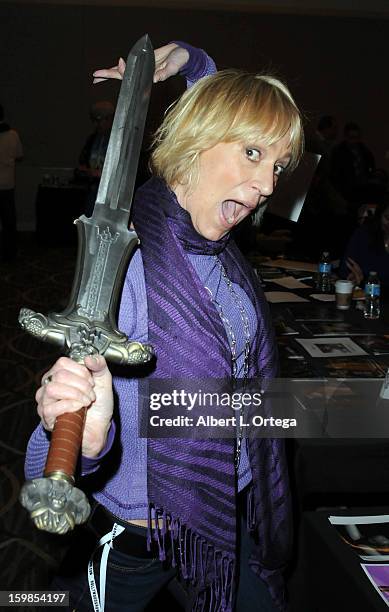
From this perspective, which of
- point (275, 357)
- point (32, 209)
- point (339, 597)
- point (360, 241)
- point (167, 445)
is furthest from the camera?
point (32, 209)

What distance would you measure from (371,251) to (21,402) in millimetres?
2160

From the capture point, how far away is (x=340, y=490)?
2193 mm

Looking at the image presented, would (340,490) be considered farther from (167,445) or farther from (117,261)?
(117,261)

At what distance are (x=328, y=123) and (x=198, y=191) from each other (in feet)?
23.9

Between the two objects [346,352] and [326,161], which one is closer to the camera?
[346,352]

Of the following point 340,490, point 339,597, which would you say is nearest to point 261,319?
point 339,597

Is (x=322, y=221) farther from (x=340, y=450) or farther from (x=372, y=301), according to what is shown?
(x=340, y=450)

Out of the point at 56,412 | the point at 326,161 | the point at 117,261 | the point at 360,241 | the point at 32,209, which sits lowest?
the point at 32,209

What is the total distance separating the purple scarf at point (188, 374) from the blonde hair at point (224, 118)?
0.09m

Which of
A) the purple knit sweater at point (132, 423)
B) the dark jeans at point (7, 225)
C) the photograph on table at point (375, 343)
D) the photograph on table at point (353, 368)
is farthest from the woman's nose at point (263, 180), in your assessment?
the dark jeans at point (7, 225)

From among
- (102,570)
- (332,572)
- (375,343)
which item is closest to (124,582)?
(102,570)

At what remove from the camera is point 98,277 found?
3.47 feet

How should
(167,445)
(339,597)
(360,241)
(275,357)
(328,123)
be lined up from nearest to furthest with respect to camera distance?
(167,445), (339,597), (275,357), (360,241), (328,123)

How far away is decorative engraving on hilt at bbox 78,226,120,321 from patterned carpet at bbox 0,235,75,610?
4.22ft
